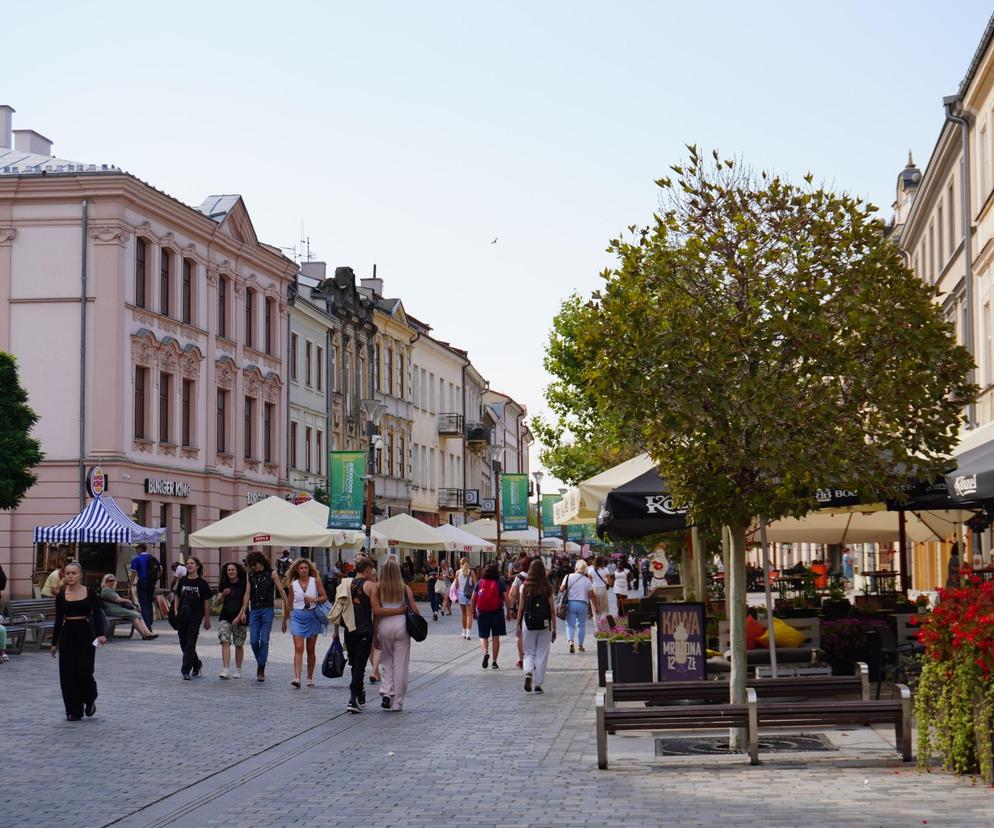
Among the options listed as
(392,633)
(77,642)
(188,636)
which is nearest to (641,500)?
(392,633)

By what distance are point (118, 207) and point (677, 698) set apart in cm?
3100

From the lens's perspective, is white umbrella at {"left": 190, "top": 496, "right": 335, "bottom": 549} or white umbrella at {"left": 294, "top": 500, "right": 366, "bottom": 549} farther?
white umbrella at {"left": 294, "top": 500, "right": 366, "bottom": 549}

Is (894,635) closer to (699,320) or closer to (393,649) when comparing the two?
(393,649)

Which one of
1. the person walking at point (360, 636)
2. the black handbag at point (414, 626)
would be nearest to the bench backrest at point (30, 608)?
the person walking at point (360, 636)

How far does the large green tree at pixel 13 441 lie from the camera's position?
35.4 meters

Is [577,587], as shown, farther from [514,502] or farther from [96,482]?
[514,502]

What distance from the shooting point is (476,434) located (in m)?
90.1

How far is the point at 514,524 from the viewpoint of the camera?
53.6 metres

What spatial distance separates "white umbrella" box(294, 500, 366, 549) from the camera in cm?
3387

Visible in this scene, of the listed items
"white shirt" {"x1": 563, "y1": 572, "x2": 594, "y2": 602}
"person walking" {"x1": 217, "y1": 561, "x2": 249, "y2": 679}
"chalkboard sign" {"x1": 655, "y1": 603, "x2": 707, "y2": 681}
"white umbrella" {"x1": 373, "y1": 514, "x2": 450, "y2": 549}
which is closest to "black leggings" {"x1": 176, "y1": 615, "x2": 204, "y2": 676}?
"person walking" {"x1": 217, "y1": 561, "x2": 249, "y2": 679}

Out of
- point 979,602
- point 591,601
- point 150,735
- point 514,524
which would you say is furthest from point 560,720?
point 514,524

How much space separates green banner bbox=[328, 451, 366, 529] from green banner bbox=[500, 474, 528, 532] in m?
15.3

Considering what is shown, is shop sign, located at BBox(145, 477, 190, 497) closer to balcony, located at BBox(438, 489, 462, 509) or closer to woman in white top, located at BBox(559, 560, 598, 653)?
woman in white top, located at BBox(559, 560, 598, 653)

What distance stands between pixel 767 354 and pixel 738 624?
7.22 feet
